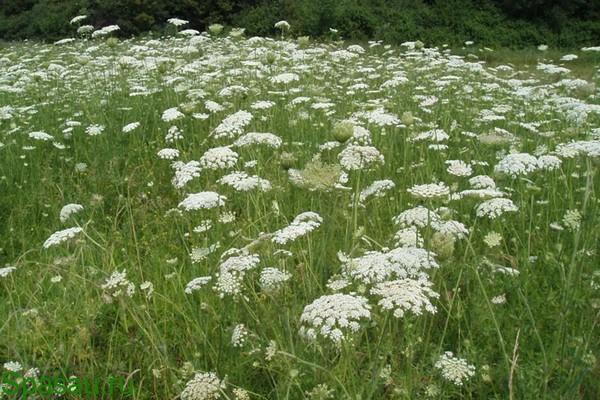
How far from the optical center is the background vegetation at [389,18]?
49.6 feet

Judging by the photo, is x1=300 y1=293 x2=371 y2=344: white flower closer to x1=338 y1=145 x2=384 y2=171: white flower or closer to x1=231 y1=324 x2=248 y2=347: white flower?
x1=231 y1=324 x2=248 y2=347: white flower

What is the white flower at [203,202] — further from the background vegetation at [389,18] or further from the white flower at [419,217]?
the background vegetation at [389,18]

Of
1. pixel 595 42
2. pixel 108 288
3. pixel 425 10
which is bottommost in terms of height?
pixel 595 42

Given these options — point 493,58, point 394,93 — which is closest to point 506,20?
point 493,58

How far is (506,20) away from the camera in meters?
16.2

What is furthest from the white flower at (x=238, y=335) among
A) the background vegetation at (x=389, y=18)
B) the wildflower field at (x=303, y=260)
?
the background vegetation at (x=389, y=18)

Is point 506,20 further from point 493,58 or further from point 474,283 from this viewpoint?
point 474,283

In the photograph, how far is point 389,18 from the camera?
15508 millimetres

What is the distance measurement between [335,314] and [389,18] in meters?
15.1

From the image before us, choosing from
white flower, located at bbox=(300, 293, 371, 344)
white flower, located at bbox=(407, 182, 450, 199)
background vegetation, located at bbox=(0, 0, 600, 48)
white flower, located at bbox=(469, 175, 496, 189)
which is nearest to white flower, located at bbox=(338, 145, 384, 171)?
white flower, located at bbox=(407, 182, 450, 199)

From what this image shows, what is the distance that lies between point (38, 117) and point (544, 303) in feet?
15.4

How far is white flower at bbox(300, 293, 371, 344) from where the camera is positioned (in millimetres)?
1455

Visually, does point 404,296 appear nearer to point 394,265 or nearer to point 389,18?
point 394,265

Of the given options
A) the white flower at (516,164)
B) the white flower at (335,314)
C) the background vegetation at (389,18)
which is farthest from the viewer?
the background vegetation at (389,18)
